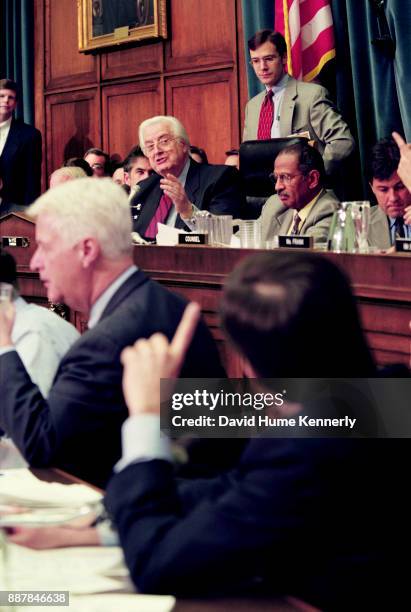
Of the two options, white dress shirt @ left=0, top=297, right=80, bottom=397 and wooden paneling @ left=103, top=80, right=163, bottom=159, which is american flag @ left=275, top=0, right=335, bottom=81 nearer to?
wooden paneling @ left=103, top=80, right=163, bottom=159

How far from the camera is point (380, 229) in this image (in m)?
A: 3.72

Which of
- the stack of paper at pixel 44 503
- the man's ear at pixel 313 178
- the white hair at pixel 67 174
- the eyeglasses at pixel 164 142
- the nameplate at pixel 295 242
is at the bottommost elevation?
the stack of paper at pixel 44 503

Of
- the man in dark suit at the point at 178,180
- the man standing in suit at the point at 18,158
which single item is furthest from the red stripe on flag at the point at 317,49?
the man standing in suit at the point at 18,158

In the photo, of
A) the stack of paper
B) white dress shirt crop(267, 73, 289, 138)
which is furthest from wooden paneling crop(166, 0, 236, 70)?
the stack of paper

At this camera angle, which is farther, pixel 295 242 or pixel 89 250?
pixel 295 242

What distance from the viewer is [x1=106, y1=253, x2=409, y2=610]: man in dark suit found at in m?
0.98

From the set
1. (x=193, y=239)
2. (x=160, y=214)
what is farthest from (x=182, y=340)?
(x=160, y=214)

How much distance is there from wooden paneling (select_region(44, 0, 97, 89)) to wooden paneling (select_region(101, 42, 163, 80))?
0.16m

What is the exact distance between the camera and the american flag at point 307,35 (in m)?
5.44

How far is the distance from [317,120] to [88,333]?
146 inches

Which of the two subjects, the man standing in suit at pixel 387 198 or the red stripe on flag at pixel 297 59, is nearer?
the man standing in suit at pixel 387 198

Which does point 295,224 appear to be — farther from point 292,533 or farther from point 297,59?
point 292,533

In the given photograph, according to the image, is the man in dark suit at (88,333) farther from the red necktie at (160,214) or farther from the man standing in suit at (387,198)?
the red necktie at (160,214)

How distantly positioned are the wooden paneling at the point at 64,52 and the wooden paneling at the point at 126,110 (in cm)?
29
